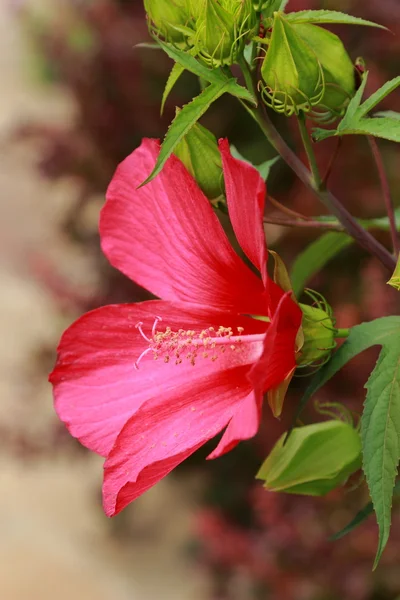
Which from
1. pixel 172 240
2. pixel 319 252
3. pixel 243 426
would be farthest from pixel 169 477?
pixel 243 426

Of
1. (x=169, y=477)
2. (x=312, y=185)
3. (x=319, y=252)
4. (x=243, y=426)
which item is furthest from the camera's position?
(x=169, y=477)

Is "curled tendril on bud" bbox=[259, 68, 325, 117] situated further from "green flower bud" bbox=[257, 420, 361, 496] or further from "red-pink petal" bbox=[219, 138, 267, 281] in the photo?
"green flower bud" bbox=[257, 420, 361, 496]

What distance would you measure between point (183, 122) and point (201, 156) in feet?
0.34

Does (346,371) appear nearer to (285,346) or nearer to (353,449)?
(353,449)

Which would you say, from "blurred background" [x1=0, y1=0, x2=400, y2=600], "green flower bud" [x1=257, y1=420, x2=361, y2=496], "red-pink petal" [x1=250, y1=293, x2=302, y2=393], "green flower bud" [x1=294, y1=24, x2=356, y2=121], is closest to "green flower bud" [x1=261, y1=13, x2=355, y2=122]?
"green flower bud" [x1=294, y1=24, x2=356, y2=121]

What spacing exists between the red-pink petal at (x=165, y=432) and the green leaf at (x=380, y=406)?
2.0 inches

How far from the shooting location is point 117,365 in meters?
0.56

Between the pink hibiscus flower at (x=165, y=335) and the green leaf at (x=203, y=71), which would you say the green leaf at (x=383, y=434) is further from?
the green leaf at (x=203, y=71)

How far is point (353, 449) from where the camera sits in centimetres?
60

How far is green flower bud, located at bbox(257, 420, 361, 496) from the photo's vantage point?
0.59 m

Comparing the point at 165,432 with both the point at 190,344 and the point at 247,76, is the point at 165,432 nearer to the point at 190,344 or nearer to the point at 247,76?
the point at 190,344

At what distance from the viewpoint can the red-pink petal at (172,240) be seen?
0.52m

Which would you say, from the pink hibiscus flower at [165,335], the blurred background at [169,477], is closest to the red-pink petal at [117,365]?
the pink hibiscus flower at [165,335]

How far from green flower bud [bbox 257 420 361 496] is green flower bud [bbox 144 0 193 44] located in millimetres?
286
